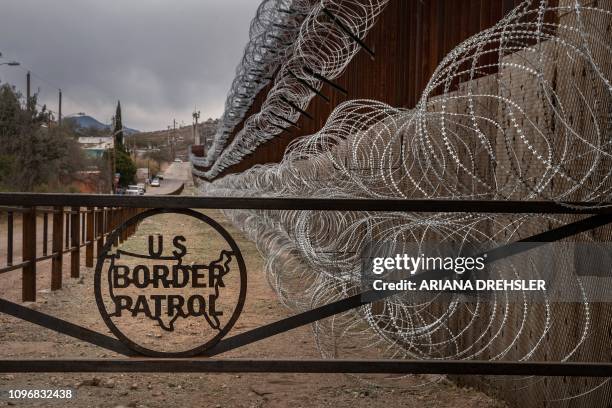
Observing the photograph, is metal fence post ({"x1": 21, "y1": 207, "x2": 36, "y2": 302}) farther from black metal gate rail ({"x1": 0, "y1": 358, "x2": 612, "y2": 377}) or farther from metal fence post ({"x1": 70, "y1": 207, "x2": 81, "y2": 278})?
black metal gate rail ({"x1": 0, "y1": 358, "x2": 612, "y2": 377})

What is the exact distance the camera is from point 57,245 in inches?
374

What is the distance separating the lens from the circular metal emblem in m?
3.46

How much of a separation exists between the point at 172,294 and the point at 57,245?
12.1 ft

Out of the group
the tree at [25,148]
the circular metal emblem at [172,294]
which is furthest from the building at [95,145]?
the circular metal emblem at [172,294]

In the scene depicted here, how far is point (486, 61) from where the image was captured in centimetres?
541

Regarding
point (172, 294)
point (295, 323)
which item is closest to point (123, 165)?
point (172, 294)

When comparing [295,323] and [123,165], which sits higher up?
[123,165]

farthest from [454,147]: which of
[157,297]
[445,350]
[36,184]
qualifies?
[36,184]

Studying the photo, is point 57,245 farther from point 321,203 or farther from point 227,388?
point 321,203

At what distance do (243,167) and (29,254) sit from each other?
23.7m

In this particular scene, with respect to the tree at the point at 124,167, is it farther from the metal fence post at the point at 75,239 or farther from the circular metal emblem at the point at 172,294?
the metal fence post at the point at 75,239

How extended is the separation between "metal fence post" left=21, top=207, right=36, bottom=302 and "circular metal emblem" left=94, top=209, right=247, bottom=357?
2.62 ft

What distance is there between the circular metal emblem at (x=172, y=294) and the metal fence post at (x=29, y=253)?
80cm

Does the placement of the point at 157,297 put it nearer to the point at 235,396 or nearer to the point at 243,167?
the point at 235,396
